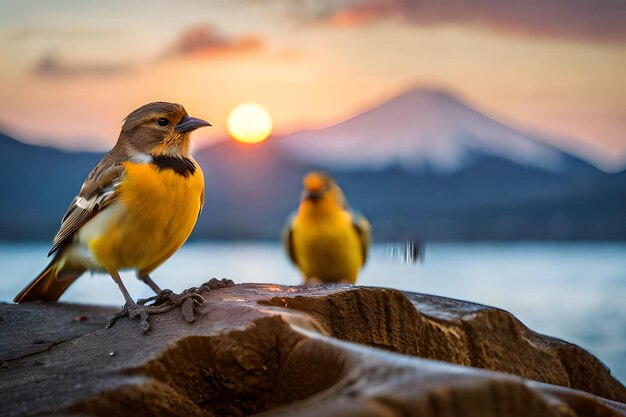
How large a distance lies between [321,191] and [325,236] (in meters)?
0.61

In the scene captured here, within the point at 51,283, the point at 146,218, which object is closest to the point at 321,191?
the point at 51,283

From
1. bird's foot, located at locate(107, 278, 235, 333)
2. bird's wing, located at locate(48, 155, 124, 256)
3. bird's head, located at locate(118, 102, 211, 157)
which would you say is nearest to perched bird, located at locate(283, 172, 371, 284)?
bird's head, located at locate(118, 102, 211, 157)

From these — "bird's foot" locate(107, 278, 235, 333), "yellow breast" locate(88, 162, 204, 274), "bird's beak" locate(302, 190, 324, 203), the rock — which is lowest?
the rock

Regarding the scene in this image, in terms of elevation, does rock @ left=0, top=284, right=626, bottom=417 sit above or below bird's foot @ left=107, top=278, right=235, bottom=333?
below

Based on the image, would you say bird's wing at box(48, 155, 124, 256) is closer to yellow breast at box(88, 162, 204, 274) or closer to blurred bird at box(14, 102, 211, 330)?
blurred bird at box(14, 102, 211, 330)

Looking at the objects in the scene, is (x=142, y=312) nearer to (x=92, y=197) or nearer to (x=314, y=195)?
(x=92, y=197)

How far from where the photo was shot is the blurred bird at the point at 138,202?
201 inches

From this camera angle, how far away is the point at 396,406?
255 centimetres

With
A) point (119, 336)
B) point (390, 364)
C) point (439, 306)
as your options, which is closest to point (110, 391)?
point (119, 336)

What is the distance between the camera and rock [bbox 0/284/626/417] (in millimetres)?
2719

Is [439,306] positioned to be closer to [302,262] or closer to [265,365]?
[265,365]

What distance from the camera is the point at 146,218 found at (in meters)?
5.09

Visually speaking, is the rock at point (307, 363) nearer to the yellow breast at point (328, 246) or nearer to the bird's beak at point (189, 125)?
the bird's beak at point (189, 125)

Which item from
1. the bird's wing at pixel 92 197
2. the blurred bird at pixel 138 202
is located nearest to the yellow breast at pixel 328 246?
the blurred bird at pixel 138 202
